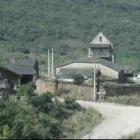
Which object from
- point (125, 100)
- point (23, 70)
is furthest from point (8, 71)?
point (125, 100)

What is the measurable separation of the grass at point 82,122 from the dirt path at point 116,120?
0.42m

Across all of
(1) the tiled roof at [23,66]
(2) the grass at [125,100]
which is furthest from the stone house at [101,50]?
(2) the grass at [125,100]

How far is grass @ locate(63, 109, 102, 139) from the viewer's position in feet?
100

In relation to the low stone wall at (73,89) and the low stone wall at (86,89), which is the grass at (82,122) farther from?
the low stone wall at (86,89)

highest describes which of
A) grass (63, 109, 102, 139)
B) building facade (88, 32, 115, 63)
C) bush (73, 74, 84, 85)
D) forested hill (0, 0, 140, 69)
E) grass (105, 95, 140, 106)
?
forested hill (0, 0, 140, 69)

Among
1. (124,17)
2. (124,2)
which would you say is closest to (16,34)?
(124,17)

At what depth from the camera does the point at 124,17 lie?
470 feet

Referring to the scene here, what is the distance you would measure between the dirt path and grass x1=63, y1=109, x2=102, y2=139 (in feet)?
1.37

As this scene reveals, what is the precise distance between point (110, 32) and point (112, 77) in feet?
229

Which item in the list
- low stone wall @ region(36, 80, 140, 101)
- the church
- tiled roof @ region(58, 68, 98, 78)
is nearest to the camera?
low stone wall @ region(36, 80, 140, 101)

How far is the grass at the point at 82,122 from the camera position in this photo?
100 ft

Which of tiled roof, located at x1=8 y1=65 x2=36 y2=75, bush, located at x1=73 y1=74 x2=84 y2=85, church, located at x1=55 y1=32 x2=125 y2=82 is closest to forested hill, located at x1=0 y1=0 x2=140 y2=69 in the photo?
church, located at x1=55 y1=32 x2=125 y2=82

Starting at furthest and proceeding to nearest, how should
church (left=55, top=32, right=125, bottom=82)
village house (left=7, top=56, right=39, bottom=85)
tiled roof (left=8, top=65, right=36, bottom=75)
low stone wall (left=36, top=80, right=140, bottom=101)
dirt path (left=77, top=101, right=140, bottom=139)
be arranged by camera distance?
church (left=55, top=32, right=125, bottom=82)
tiled roof (left=8, top=65, right=36, bottom=75)
village house (left=7, top=56, right=39, bottom=85)
low stone wall (left=36, top=80, right=140, bottom=101)
dirt path (left=77, top=101, right=140, bottom=139)

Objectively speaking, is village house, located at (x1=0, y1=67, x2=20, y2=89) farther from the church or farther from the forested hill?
the forested hill
